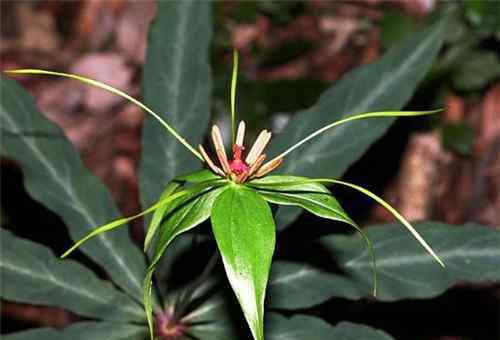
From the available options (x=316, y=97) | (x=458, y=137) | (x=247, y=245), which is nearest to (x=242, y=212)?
(x=247, y=245)

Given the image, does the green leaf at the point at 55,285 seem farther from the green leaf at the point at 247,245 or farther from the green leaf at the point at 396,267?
the green leaf at the point at 247,245

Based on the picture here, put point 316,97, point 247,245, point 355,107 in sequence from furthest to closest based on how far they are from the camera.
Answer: point 316,97 → point 355,107 → point 247,245

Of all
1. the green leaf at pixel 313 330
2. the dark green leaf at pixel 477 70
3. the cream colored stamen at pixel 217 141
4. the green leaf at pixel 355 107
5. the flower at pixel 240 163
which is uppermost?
the cream colored stamen at pixel 217 141

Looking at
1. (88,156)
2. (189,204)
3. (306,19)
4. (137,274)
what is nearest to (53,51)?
(88,156)

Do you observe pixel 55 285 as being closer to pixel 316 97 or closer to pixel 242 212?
pixel 242 212

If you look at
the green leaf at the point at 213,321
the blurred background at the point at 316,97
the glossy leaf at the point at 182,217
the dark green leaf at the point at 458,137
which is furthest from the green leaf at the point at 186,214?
the dark green leaf at the point at 458,137
